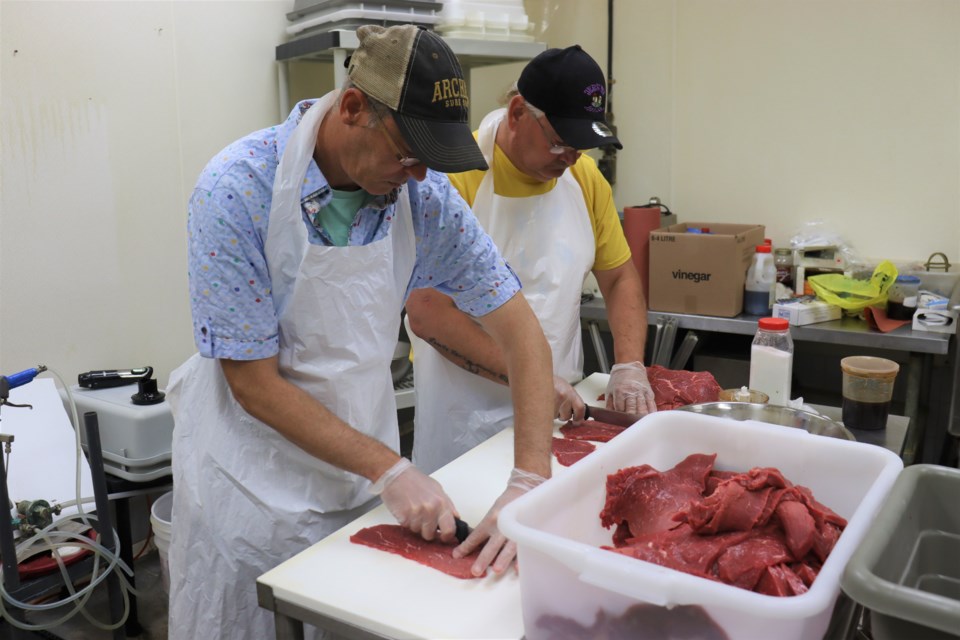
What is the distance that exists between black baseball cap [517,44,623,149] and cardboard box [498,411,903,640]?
0.79 metres

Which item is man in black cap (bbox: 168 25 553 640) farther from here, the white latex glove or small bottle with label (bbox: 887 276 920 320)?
small bottle with label (bbox: 887 276 920 320)

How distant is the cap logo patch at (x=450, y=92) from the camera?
4.17 feet

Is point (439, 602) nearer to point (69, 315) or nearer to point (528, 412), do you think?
point (528, 412)

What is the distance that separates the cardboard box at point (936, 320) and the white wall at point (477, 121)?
0.62 metres

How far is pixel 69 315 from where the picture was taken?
2.74 metres

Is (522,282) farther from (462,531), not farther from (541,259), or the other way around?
(462,531)

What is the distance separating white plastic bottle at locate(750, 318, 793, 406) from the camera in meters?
1.86

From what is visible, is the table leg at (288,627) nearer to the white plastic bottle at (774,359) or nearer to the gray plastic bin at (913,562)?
the gray plastic bin at (913,562)

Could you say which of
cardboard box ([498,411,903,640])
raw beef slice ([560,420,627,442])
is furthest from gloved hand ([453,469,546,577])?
raw beef slice ([560,420,627,442])

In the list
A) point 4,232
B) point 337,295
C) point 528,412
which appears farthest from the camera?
point 4,232

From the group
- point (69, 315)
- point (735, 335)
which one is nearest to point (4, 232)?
point (69, 315)

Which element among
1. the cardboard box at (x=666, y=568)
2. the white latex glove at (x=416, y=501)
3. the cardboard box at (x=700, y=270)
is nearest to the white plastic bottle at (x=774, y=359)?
the cardboard box at (x=666, y=568)

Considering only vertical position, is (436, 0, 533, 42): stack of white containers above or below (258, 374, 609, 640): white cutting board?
above

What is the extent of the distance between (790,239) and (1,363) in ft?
10.5
